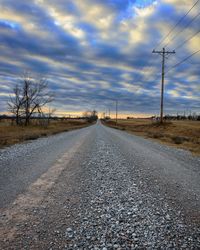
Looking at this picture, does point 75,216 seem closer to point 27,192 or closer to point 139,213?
point 139,213

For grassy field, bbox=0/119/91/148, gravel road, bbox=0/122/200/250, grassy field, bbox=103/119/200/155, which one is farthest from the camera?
grassy field, bbox=0/119/91/148

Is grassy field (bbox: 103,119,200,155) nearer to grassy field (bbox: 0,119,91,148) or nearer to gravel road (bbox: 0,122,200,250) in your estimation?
gravel road (bbox: 0,122,200,250)

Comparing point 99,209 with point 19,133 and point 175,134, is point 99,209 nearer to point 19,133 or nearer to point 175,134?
point 19,133

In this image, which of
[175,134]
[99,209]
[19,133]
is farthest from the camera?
[175,134]

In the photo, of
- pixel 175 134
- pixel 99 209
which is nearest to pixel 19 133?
pixel 175 134

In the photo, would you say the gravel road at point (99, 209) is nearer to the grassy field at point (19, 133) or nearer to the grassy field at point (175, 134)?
the grassy field at point (175, 134)

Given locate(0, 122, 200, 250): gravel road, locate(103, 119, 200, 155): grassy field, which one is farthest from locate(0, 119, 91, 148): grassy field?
locate(103, 119, 200, 155): grassy field

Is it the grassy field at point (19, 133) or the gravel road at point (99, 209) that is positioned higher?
the gravel road at point (99, 209)

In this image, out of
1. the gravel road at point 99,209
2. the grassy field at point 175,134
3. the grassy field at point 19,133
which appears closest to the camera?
the gravel road at point 99,209

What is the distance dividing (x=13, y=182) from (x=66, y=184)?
143 centimetres

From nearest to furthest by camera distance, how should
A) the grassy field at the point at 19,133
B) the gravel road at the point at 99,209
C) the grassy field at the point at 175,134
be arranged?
the gravel road at the point at 99,209, the grassy field at the point at 175,134, the grassy field at the point at 19,133

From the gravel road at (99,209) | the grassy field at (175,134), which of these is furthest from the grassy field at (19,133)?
the grassy field at (175,134)

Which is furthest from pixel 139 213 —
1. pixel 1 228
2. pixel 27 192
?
pixel 27 192

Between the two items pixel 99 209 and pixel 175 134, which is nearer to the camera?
pixel 99 209
